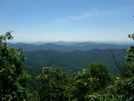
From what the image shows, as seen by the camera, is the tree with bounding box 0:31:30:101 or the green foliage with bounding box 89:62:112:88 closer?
the tree with bounding box 0:31:30:101

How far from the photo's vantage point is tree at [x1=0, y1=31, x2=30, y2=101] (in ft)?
17.1

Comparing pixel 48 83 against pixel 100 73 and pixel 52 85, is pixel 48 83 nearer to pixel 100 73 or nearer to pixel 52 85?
pixel 52 85

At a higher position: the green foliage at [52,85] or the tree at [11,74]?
the tree at [11,74]

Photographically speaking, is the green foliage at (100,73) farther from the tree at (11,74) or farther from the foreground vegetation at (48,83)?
the tree at (11,74)

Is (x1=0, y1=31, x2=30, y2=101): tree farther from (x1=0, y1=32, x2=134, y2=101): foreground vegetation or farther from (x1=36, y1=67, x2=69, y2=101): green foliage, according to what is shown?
(x1=36, y1=67, x2=69, y2=101): green foliage

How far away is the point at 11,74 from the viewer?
18.6 ft

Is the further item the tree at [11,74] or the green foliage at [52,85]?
the green foliage at [52,85]

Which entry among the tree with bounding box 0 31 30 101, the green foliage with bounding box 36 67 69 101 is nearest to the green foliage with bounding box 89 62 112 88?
the green foliage with bounding box 36 67 69 101

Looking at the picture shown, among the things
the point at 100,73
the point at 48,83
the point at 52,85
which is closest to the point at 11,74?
the point at 48,83

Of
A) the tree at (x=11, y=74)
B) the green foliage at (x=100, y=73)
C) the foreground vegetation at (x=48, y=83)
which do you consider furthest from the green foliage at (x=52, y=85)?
the green foliage at (x=100, y=73)

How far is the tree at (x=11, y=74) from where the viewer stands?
5.21 m

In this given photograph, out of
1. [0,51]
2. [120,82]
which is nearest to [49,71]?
[0,51]

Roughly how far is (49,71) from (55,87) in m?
1.56

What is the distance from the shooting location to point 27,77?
655 centimetres
